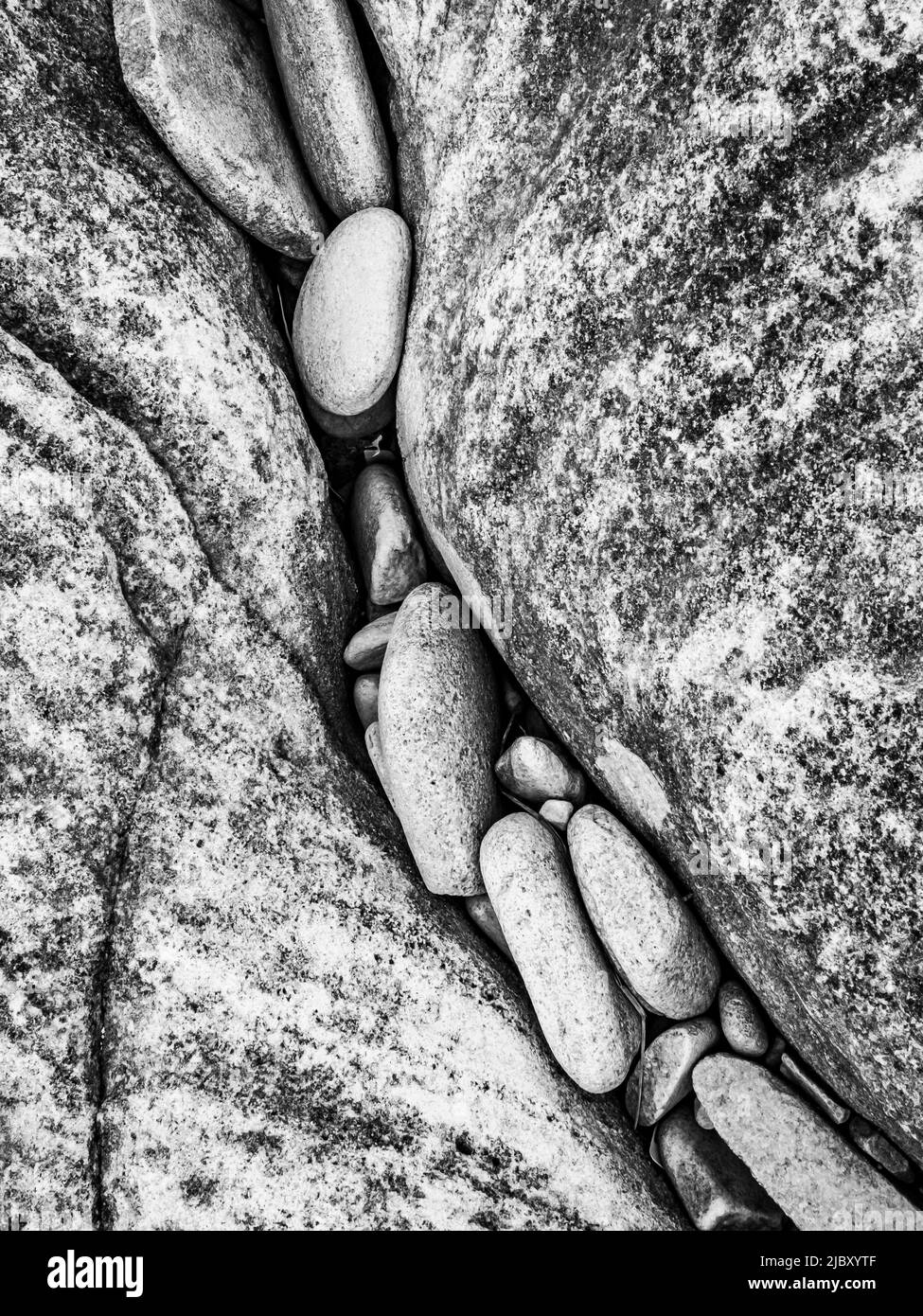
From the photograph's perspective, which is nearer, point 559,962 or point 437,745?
point 559,962

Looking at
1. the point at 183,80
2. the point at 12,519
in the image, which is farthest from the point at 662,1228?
the point at 183,80

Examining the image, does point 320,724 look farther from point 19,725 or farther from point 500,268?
point 500,268

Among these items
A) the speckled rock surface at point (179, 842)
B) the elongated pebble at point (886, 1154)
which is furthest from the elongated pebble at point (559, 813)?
the elongated pebble at point (886, 1154)

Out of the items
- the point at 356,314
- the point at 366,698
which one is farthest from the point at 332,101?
the point at 366,698

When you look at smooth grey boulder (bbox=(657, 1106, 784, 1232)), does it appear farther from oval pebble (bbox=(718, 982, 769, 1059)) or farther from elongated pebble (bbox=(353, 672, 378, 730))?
elongated pebble (bbox=(353, 672, 378, 730))

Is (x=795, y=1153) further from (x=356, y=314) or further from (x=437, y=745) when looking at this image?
(x=356, y=314)

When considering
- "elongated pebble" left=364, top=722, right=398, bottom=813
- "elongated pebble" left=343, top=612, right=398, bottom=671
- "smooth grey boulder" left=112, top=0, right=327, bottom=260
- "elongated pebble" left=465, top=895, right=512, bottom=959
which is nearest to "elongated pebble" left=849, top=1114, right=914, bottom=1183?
"elongated pebble" left=465, top=895, right=512, bottom=959

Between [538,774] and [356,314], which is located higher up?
[356,314]
